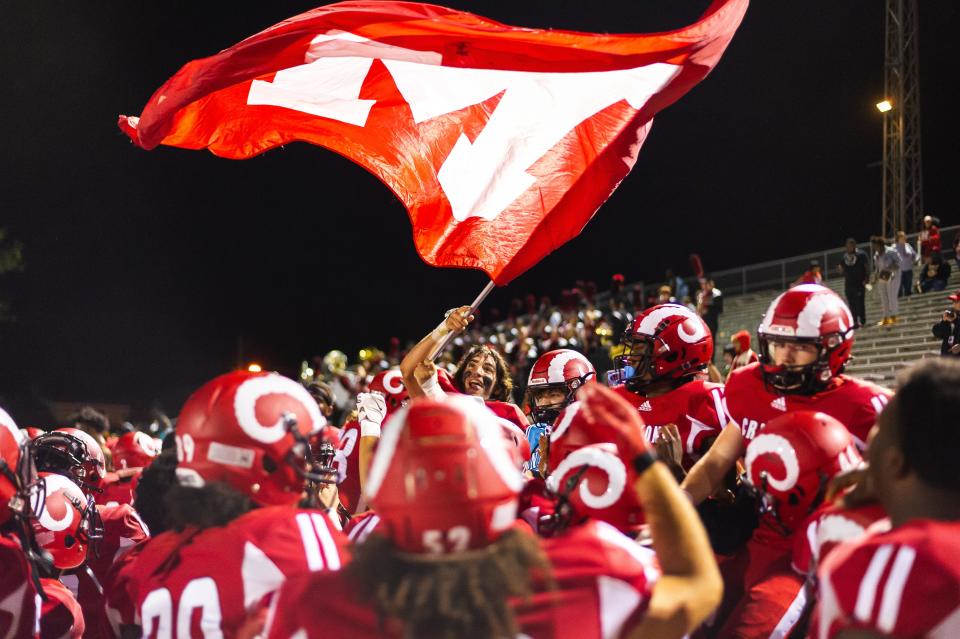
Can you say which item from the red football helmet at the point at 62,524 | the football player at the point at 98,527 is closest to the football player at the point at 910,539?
the red football helmet at the point at 62,524

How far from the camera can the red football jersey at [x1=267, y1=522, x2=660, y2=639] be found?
2242mm

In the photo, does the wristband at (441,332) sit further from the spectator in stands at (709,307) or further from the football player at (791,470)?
the spectator in stands at (709,307)

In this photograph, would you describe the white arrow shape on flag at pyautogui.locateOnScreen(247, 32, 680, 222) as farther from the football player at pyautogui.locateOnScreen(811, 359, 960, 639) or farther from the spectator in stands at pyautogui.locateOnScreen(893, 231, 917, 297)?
the spectator in stands at pyautogui.locateOnScreen(893, 231, 917, 297)

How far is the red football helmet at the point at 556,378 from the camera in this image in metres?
6.40

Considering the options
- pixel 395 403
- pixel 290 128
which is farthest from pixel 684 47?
pixel 395 403

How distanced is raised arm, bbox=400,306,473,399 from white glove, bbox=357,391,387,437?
984 mm

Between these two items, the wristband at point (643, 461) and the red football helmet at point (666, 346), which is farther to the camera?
the red football helmet at point (666, 346)

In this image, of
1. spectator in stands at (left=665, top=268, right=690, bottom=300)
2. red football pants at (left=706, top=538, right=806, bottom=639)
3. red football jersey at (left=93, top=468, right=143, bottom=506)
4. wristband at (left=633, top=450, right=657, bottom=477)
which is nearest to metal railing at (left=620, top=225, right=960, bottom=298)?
spectator in stands at (left=665, top=268, right=690, bottom=300)

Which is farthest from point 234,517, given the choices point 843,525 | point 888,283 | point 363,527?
point 888,283

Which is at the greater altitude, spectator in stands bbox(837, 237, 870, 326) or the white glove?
spectator in stands bbox(837, 237, 870, 326)

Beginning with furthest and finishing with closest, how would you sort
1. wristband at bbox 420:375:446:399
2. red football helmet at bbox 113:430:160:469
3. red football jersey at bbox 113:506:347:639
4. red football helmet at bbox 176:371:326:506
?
red football helmet at bbox 113:430:160:469
wristband at bbox 420:375:446:399
red football helmet at bbox 176:371:326:506
red football jersey at bbox 113:506:347:639

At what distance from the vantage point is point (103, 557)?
5703 mm

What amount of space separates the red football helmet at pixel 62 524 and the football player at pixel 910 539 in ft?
11.7

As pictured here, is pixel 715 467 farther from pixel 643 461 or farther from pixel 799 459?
pixel 643 461
